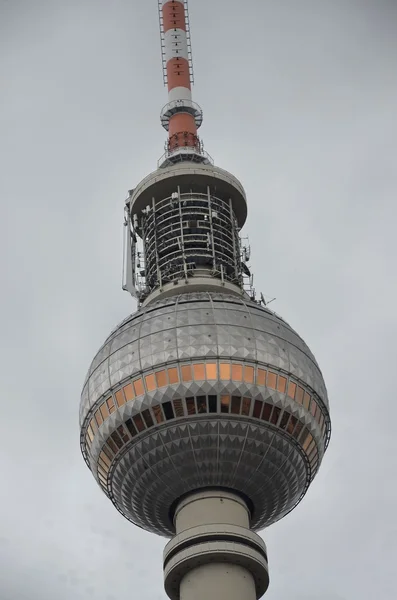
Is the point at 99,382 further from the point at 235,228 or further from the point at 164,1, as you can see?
the point at 164,1

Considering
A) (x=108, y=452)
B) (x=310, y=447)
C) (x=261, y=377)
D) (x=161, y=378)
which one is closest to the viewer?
(x=161, y=378)

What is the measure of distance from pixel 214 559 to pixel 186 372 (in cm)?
1083

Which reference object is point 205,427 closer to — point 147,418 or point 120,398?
point 147,418

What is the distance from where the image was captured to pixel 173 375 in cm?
5766

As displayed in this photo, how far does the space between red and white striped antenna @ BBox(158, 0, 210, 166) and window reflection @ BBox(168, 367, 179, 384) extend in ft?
81.9

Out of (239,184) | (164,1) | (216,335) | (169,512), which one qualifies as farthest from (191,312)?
(164,1)

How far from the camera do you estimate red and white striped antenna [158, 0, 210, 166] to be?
79.7 metres

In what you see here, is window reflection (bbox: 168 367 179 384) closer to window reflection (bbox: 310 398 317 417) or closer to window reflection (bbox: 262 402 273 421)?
window reflection (bbox: 262 402 273 421)

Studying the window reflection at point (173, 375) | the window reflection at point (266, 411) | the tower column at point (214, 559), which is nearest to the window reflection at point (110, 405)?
the window reflection at point (173, 375)

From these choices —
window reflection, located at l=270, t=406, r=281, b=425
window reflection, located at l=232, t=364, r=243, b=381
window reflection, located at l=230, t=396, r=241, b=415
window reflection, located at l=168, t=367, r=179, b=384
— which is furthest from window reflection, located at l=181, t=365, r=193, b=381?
window reflection, located at l=270, t=406, r=281, b=425

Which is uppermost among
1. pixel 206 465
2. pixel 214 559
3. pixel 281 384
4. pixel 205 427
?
pixel 281 384

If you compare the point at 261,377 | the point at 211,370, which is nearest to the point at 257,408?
the point at 261,377

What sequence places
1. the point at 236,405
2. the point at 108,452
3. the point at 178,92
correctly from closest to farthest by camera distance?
the point at 236,405
the point at 108,452
the point at 178,92

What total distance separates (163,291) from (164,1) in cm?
3519
